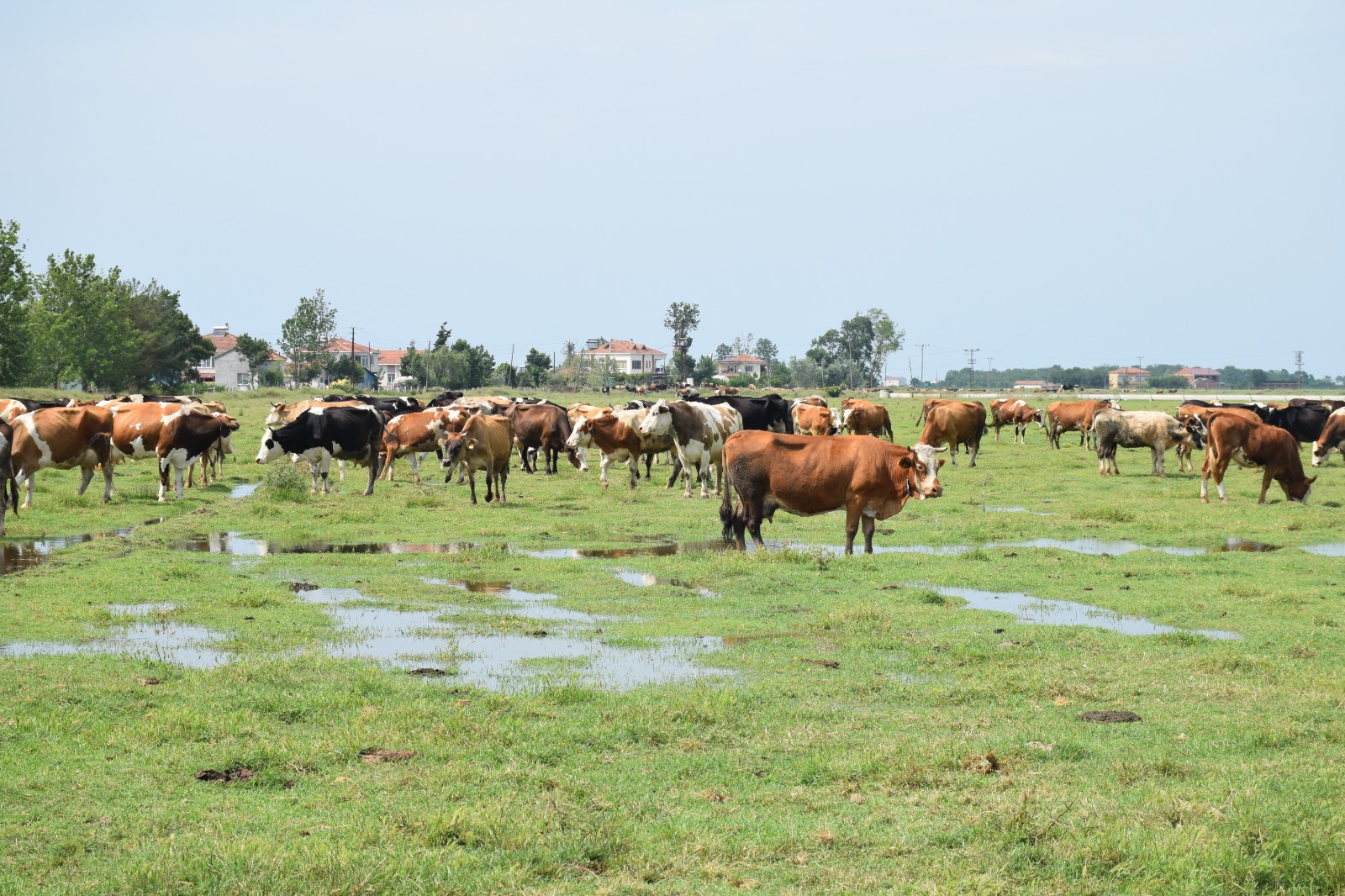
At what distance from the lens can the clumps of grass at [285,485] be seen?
24103mm

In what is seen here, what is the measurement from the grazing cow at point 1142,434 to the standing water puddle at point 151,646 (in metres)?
26.4

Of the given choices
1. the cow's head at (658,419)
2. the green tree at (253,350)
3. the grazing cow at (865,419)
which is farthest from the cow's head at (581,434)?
the green tree at (253,350)

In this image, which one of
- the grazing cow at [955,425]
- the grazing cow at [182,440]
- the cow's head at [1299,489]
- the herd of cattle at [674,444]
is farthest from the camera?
the grazing cow at [955,425]

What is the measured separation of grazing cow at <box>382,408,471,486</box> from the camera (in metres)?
31.3

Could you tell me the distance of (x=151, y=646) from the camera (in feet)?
36.2

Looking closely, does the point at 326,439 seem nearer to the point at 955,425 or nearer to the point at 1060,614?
the point at 955,425

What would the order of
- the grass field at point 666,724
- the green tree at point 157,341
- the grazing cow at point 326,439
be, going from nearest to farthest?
the grass field at point 666,724, the grazing cow at point 326,439, the green tree at point 157,341

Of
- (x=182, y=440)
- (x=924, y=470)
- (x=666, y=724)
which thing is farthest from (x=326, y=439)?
(x=666, y=724)

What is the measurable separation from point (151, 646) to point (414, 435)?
20456 mm

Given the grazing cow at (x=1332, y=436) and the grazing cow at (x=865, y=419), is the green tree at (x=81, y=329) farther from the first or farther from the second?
the grazing cow at (x=1332, y=436)

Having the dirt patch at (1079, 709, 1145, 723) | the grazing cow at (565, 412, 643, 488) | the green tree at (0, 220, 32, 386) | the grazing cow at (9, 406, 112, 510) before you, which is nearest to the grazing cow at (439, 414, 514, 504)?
the grazing cow at (565, 412, 643, 488)

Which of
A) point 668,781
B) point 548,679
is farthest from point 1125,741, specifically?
point 548,679

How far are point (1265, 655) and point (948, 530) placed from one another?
9690mm

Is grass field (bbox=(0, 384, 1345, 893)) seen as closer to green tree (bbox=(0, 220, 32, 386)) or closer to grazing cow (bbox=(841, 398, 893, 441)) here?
grazing cow (bbox=(841, 398, 893, 441))
